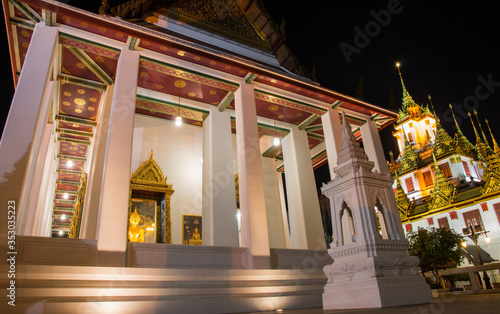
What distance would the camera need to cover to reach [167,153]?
10305mm

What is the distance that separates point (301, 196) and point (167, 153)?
4.53 meters

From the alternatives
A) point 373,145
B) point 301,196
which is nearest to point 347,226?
point 301,196

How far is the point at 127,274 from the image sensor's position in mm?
5125

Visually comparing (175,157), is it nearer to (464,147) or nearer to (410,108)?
(464,147)

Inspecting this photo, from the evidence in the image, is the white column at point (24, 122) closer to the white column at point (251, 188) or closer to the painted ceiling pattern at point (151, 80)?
the painted ceiling pattern at point (151, 80)

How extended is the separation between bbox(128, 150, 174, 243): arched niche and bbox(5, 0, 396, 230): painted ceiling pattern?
6.59 feet

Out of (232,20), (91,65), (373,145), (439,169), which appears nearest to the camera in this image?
(91,65)

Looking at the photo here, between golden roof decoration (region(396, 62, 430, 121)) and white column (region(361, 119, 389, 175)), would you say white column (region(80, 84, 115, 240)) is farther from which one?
golden roof decoration (region(396, 62, 430, 121))

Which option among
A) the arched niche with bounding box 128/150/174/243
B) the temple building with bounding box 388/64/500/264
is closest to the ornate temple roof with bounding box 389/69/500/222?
the temple building with bounding box 388/64/500/264

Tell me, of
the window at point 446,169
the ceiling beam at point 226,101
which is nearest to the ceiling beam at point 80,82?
the ceiling beam at point 226,101

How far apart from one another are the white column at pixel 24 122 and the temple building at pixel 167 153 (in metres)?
0.02

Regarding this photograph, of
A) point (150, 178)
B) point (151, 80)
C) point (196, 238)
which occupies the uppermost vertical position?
point (151, 80)

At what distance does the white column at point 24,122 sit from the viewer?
4.89 metres

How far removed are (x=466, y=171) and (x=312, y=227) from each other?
2518cm
